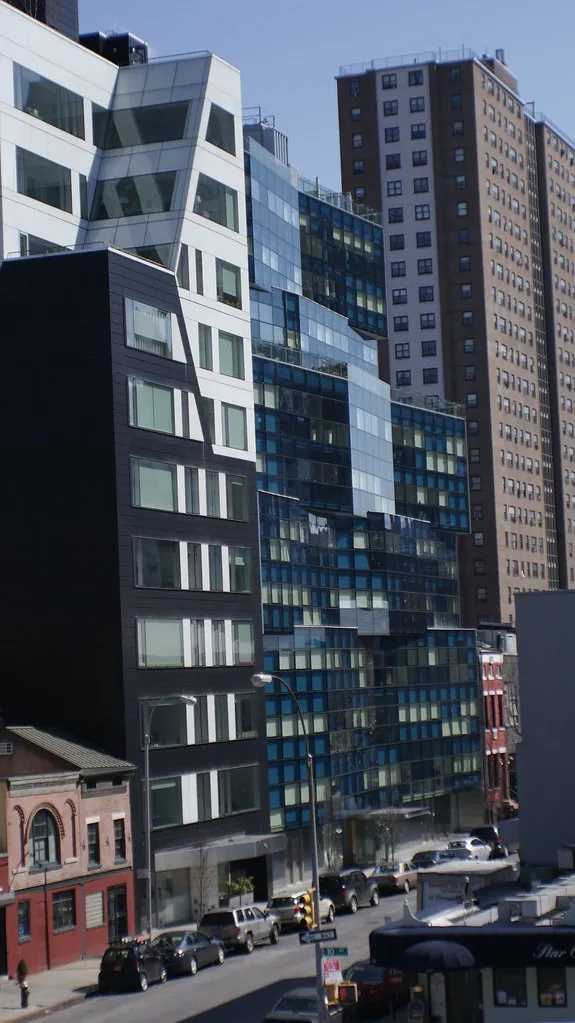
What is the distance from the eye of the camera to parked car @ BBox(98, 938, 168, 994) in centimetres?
5400

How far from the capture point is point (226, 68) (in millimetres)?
81688

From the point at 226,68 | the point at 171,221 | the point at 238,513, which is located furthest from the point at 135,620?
the point at 226,68

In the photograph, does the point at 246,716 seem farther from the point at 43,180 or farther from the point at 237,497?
the point at 43,180

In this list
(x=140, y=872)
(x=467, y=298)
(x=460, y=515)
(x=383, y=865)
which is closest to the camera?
(x=140, y=872)

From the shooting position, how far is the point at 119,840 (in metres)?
67.4

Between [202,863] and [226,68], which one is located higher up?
[226,68]

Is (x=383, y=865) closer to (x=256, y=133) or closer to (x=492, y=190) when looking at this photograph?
(x=256, y=133)

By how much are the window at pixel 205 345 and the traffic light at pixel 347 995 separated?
39234mm

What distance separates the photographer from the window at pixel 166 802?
71.7 m

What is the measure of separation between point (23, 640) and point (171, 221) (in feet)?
74.6

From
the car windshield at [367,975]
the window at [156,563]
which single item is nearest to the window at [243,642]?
the window at [156,563]

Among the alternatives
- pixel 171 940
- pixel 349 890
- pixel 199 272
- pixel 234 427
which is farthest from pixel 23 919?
pixel 199 272

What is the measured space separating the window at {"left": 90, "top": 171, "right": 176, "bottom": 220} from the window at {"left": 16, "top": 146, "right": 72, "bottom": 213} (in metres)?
2.31

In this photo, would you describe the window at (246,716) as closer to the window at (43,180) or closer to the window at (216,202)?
the window at (216,202)
